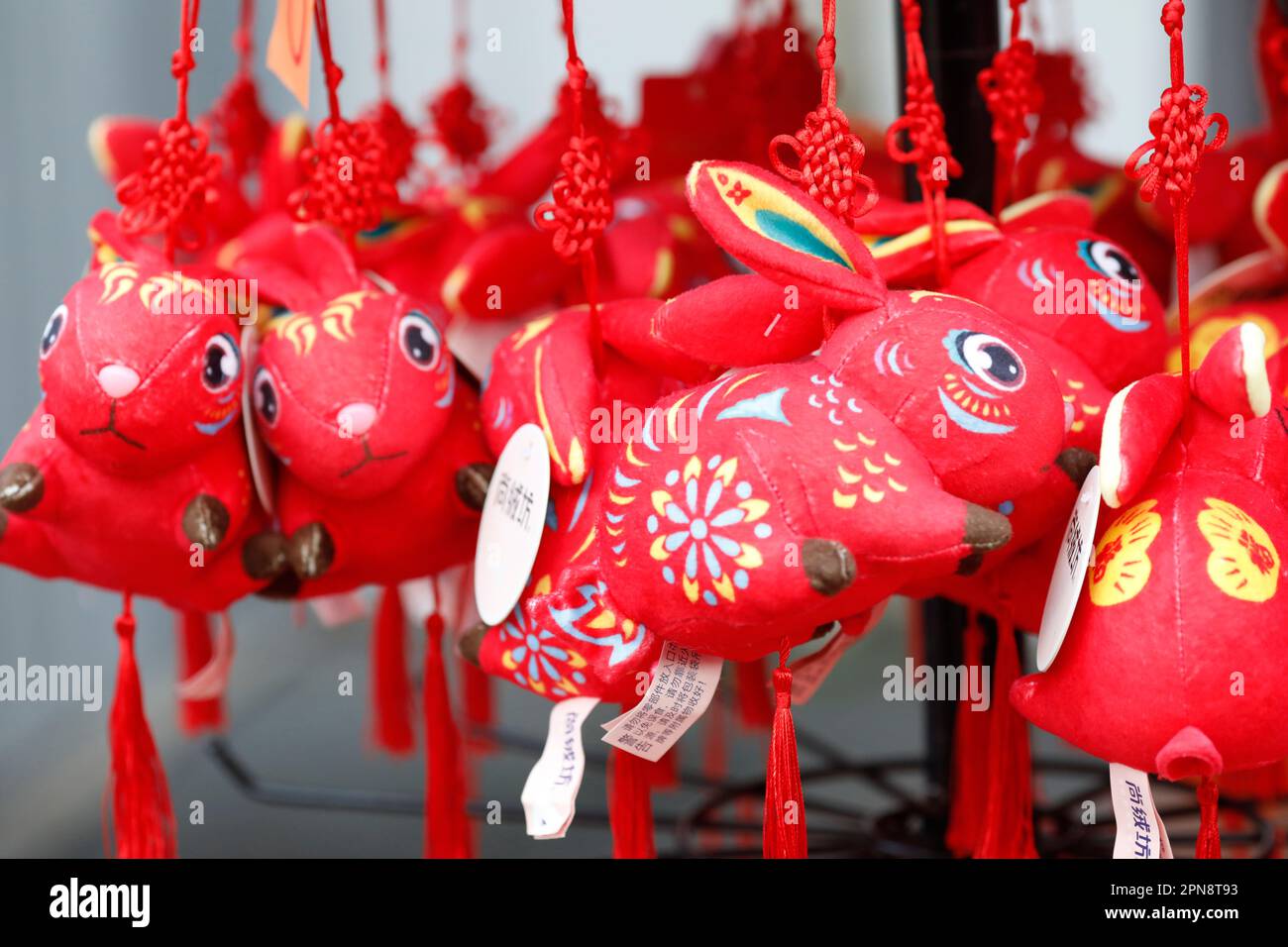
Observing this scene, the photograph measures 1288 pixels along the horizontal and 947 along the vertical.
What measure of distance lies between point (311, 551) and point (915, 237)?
318 millimetres

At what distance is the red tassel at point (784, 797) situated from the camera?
611mm

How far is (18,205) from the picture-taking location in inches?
59.8

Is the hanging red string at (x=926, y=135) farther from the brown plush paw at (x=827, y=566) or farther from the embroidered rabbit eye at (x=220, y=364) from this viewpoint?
the embroidered rabbit eye at (x=220, y=364)

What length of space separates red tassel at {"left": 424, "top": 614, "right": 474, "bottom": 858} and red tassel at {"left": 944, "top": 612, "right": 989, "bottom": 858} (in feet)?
0.92

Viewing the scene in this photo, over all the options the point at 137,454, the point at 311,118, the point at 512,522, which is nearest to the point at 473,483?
the point at 512,522

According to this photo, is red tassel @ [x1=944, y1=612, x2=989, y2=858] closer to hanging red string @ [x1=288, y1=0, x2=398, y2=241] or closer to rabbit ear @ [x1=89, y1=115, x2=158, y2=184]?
hanging red string @ [x1=288, y1=0, x2=398, y2=241]

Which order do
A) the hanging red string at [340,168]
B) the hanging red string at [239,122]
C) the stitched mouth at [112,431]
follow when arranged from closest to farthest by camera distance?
the stitched mouth at [112,431] < the hanging red string at [340,168] < the hanging red string at [239,122]

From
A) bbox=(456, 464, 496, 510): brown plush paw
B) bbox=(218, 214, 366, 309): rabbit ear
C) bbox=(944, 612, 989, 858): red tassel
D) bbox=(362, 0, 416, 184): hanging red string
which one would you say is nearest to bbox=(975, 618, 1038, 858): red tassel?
bbox=(944, 612, 989, 858): red tassel

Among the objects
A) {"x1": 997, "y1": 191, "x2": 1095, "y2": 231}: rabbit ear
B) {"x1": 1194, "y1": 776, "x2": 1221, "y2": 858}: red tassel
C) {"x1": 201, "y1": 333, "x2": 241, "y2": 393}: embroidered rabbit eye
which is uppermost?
{"x1": 997, "y1": 191, "x2": 1095, "y2": 231}: rabbit ear

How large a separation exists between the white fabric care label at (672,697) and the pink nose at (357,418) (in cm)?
17

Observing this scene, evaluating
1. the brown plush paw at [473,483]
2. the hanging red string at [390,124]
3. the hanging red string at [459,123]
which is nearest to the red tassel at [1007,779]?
the brown plush paw at [473,483]

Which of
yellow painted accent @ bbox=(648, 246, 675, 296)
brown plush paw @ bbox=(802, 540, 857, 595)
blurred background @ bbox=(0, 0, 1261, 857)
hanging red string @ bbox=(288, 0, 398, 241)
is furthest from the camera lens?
blurred background @ bbox=(0, 0, 1261, 857)

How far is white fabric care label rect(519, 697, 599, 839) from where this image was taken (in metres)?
0.64

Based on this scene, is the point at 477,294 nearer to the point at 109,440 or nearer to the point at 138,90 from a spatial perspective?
the point at 109,440
